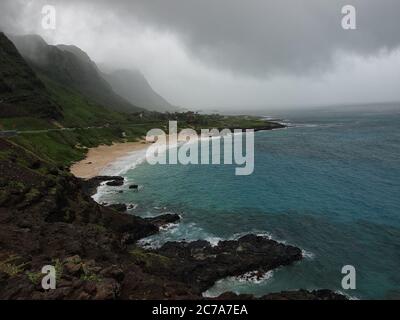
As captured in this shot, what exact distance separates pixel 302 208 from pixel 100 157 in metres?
77.5

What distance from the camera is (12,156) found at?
51656mm

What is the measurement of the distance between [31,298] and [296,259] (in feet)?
108

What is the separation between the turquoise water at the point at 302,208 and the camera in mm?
41094

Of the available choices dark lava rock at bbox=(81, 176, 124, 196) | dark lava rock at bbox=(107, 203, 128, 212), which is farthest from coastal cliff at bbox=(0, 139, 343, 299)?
dark lava rock at bbox=(81, 176, 124, 196)

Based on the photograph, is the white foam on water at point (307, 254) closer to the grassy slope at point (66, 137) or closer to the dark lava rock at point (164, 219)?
the dark lava rock at point (164, 219)

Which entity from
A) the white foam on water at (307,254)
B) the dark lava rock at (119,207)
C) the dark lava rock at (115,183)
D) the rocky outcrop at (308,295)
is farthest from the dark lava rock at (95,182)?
the rocky outcrop at (308,295)

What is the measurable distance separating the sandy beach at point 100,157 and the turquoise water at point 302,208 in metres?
10.9

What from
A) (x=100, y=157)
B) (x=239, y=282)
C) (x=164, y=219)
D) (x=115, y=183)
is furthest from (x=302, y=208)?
(x=100, y=157)

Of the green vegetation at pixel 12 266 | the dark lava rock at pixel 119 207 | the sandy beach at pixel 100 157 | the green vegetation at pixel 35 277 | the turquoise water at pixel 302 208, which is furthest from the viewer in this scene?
the sandy beach at pixel 100 157

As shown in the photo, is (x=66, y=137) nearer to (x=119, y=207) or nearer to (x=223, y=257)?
(x=119, y=207)

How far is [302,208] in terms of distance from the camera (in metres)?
64.0

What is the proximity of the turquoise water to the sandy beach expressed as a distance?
10.9 meters
